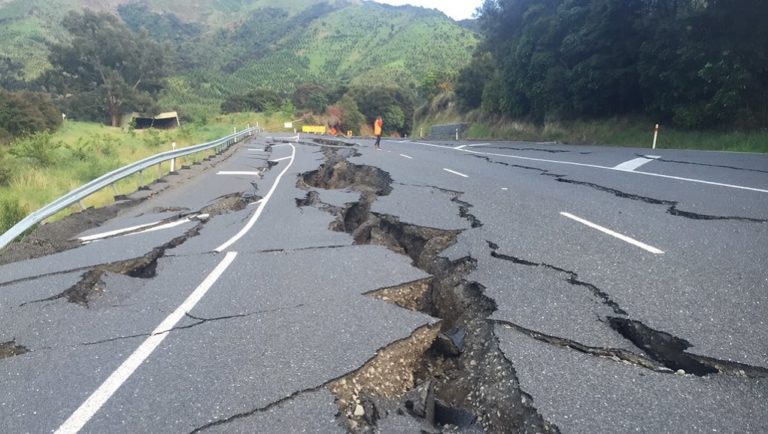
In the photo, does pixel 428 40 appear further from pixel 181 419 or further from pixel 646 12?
pixel 181 419

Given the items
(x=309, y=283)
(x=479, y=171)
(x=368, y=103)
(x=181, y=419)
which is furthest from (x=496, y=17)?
(x=368, y=103)

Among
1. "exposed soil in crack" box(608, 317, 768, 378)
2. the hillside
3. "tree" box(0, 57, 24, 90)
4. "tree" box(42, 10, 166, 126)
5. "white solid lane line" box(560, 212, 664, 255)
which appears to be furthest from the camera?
the hillside

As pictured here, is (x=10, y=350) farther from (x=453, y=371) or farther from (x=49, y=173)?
(x=49, y=173)

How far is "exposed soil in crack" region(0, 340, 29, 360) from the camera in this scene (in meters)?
3.84

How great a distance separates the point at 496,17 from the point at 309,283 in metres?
34.8

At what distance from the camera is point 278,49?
160250 millimetres

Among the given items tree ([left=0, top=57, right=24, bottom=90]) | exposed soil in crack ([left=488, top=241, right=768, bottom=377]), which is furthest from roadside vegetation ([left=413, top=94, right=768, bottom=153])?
tree ([left=0, top=57, right=24, bottom=90])

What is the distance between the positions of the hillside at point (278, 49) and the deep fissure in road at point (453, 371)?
7870 centimetres

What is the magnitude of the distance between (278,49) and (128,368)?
556ft

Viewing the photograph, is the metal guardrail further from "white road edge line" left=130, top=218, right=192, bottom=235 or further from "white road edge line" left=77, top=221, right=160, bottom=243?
"white road edge line" left=130, top=218, right=192, bottom=235

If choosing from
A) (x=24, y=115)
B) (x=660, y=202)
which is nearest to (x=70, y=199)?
(x=660, y=202)

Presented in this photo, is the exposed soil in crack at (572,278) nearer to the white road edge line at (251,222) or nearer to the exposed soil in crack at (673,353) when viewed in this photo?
the exposed soil in crack at (673,353)

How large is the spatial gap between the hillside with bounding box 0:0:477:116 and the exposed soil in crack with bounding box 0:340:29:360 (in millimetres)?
78785

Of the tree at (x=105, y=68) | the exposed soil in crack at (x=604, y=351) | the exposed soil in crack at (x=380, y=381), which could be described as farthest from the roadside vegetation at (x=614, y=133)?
the tree at (x=105, y=68)
